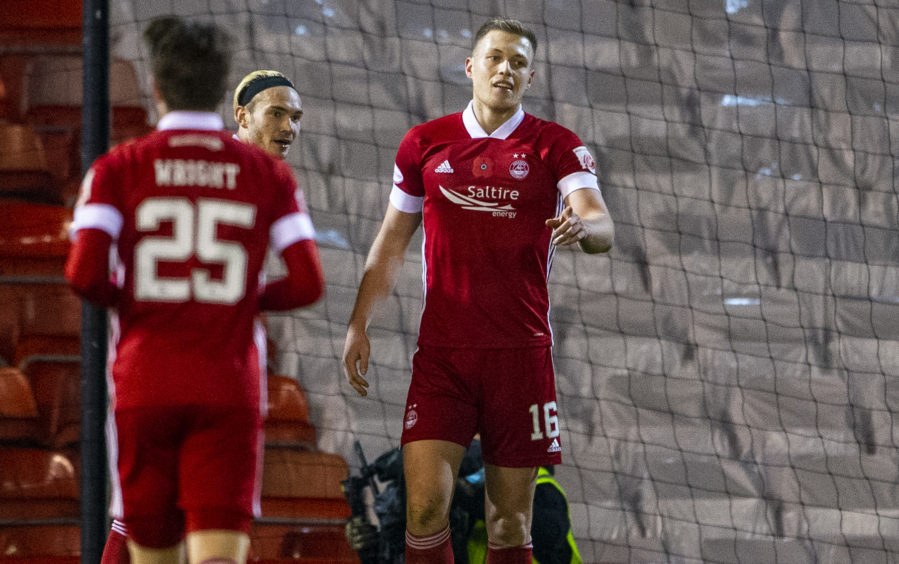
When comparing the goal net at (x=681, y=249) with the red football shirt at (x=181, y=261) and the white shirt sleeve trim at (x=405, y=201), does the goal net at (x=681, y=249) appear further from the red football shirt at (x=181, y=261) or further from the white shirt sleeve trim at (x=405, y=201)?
the red football shirt at (x=181, y=261)

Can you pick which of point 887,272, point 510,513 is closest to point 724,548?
point 887,272

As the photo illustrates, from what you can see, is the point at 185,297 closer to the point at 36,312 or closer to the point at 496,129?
the point at 496,129

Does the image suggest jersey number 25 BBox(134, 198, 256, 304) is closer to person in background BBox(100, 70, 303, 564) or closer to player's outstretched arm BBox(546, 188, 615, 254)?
player's outstretched arm BBox(546, 188, 615, 254)

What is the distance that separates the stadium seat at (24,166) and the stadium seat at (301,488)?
1754mm

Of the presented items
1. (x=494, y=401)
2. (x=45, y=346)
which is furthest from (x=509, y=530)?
(x=45, y=346)

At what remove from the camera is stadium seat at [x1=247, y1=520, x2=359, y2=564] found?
4.76 meters

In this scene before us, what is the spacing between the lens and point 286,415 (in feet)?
16.5

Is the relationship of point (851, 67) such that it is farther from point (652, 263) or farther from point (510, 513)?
point (510, 513)

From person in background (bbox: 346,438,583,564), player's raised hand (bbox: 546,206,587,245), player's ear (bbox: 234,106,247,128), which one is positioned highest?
player's ear (bbox: 234,106,247,128)

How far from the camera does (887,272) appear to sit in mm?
5703

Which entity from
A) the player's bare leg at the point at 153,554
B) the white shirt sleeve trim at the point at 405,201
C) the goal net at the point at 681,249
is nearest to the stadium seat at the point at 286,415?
the goal net at the point at 681,249

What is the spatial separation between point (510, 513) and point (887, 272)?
3488 mm

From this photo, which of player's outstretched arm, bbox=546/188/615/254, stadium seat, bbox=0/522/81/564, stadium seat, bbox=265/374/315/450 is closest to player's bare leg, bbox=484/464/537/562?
player's outstretched arm, bbox=546/188/615/254

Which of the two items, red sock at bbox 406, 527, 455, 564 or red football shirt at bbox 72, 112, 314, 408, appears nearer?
red football shirt at bbox 72, 112, 314, 408
